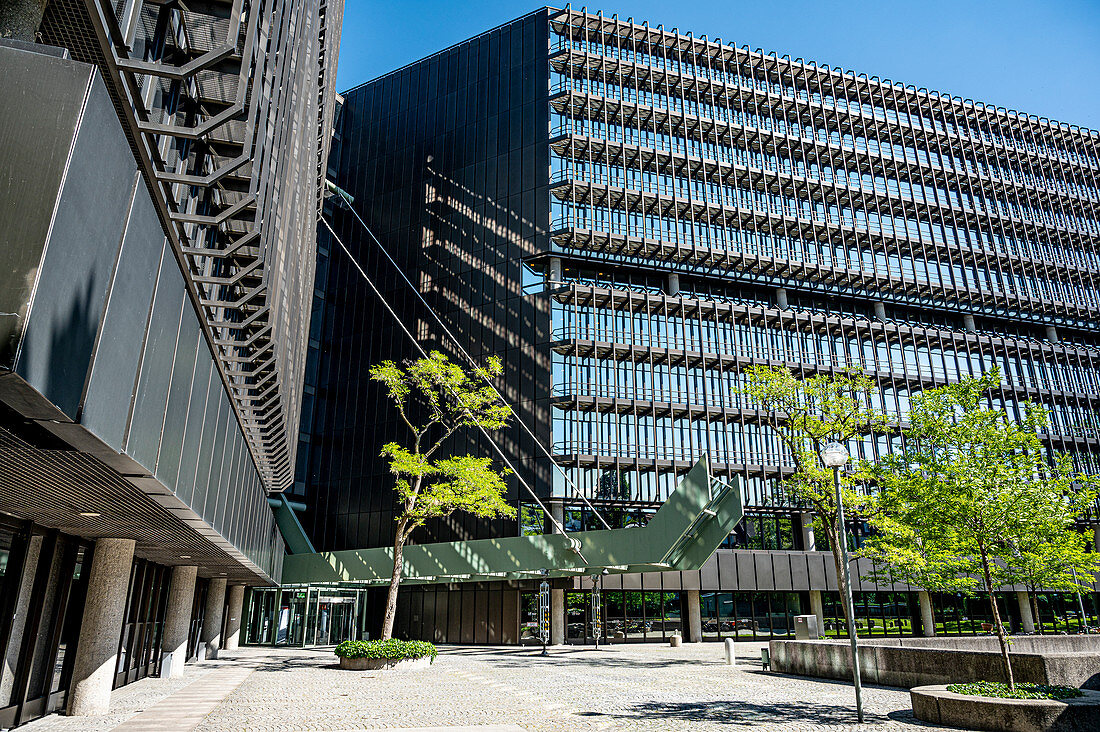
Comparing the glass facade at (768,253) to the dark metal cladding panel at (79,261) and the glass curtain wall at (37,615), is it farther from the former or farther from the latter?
the dark metal cladding panel at (79,261)

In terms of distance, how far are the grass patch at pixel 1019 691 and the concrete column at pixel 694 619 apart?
31407mm

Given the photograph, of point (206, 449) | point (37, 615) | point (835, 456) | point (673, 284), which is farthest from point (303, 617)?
point (835, 456)

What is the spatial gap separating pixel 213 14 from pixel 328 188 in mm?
51938

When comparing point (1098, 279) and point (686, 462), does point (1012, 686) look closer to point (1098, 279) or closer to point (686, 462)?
point (686, 462)

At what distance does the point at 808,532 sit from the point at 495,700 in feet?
116

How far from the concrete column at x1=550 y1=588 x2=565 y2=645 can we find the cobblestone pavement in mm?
13336

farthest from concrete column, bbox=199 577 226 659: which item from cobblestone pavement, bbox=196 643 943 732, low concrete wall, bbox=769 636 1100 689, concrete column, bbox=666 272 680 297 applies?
Result: concrete column, bbox=666 272 680 297

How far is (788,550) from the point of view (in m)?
46.9

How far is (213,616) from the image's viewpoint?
3325 centimetres

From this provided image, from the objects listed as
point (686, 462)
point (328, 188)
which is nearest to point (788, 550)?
point (686, 462)

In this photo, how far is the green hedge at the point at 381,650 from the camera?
83.8 feet

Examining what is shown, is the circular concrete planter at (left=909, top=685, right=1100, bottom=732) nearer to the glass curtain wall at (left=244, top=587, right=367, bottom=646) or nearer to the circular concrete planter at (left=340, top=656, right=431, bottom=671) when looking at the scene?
the circular concrete planter at (left=340, top=656, right=431, bottom=671)

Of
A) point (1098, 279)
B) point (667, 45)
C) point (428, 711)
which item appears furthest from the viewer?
point (1098, 279)

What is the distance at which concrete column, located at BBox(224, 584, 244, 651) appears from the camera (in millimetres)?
40156
